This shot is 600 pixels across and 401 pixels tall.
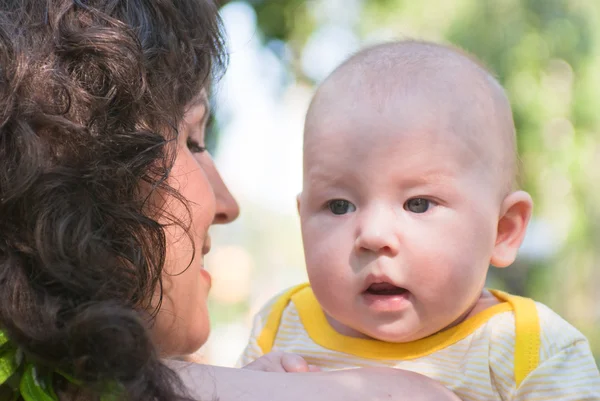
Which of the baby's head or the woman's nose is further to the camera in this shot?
the woman's nose

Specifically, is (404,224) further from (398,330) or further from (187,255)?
(187,255)

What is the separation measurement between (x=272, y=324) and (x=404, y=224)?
1.87 ft

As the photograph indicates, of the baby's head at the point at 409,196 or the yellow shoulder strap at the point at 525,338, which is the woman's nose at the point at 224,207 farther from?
the yellow shoulder strap at the point at 525,338

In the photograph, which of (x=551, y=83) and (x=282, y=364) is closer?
(x=282, y=364)

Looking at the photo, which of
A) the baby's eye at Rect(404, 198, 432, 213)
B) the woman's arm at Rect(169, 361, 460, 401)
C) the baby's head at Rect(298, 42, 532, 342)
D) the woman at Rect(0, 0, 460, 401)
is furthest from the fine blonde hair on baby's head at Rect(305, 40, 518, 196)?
the woman's arm at Rect(169, 361, 460, 401)

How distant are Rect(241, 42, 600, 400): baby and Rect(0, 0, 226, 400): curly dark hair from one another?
15.1 inches

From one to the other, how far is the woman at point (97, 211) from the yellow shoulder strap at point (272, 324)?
43cm

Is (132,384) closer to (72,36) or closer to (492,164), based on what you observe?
(72,36)

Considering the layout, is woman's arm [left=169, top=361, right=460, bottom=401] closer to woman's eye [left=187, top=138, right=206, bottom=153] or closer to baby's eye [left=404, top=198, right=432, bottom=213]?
baby's eye [left=404, top=198, right=432, bottom=213]

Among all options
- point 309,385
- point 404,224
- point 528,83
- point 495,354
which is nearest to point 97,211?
point 309,385

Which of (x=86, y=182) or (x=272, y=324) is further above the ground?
(x=86, y=182)

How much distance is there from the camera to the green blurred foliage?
21.0ft

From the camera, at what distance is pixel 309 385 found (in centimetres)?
167

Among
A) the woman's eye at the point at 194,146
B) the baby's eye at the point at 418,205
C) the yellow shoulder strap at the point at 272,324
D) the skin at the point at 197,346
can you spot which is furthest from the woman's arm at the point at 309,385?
the woman's eye at the point at 194,146
